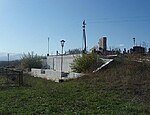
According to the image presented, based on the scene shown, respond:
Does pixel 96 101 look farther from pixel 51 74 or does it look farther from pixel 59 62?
pixel 59 62

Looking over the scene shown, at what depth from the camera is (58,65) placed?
1622 inches

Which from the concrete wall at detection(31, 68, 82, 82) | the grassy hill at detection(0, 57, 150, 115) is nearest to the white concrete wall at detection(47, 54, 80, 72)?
the concrete wall at detection(31, 68, 82, 82)

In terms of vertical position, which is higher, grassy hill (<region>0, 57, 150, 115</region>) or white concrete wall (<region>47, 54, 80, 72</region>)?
white concrete wall (<region>47, 54, 80, 72</region>)

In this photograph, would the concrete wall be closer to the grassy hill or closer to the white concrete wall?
the white concrete wall

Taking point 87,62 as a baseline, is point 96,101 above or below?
below

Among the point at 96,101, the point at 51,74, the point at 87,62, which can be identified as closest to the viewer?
the point at 96,101

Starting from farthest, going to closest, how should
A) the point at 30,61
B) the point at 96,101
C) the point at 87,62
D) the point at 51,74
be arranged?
the point at 30,61 < the point at 51,74 < the point at 87,62 < the point at 96,101

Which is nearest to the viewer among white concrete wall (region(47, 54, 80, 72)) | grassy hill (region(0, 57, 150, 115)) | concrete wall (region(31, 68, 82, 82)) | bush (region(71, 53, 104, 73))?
grassy hill (region(0, 57, 150, 115))

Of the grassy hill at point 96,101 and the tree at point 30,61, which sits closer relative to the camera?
the grassy hill at point 96,101

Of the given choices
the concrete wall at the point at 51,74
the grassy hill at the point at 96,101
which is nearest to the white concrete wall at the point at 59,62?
the concrete wall at the point at 51,74

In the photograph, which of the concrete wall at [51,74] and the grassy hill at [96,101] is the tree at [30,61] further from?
the grassy hill at [96,101]

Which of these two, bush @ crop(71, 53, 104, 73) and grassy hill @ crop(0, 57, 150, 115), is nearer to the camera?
grassy hill @ crop(0, 57, 150, 115)

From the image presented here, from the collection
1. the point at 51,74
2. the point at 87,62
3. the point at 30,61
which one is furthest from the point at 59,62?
the point at 87,62

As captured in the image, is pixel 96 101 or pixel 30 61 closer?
pixel 96 101
